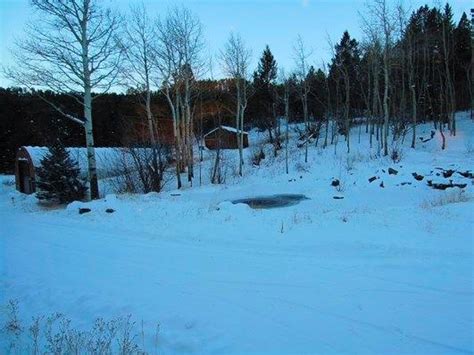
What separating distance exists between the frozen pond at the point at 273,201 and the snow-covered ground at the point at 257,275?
4112mm

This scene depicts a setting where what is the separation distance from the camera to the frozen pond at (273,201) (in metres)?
16.7

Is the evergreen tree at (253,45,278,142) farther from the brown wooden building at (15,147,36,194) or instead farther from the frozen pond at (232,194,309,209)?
the frozen pond at (232,194,309,209)

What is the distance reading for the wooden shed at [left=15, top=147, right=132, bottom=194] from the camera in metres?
29.0


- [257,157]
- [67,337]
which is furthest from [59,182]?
[67,337]

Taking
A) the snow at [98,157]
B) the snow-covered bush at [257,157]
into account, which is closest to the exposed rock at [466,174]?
the snow-covered bush at [257,157]

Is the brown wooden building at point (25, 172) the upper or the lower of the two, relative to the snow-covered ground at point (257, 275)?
upper

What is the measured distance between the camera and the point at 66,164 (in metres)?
22.5

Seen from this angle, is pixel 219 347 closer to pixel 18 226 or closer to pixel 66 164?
pixel 18 226

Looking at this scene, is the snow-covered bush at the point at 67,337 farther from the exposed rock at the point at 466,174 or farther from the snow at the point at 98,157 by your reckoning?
the snow at the point at 98,157

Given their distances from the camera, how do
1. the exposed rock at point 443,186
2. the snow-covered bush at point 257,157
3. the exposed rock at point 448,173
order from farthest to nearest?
the snow-covered bush at point 257,157
the exposed rock at point 448,173
the exposed rock at point 443,186

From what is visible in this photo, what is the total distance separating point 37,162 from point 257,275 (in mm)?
25975

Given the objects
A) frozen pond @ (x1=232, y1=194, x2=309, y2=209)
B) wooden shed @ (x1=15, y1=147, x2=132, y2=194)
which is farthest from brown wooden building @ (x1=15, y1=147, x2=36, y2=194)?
frozen pond @ (x1=232, y1=194, x2=309, y2=209)

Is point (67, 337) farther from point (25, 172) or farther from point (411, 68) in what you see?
point (411, 68)

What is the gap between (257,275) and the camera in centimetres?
706
